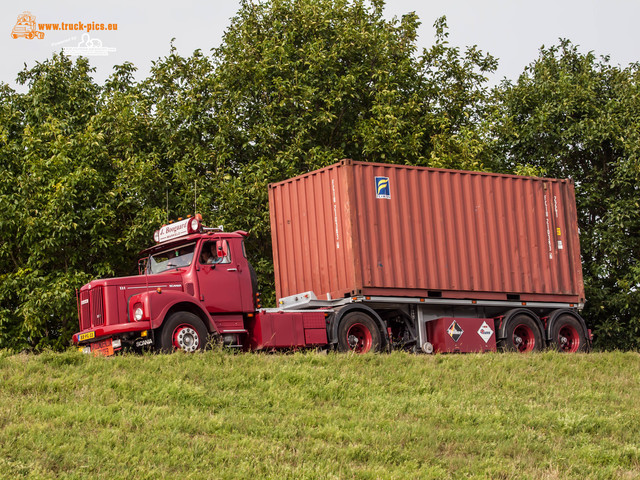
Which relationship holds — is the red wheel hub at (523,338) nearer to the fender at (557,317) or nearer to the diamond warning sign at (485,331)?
the fender at (557,317)

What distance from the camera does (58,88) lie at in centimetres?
2236

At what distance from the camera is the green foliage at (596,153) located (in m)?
23.9

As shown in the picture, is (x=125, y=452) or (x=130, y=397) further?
(x=130, y=397)

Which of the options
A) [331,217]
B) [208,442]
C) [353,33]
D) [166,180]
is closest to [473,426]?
[208,442]

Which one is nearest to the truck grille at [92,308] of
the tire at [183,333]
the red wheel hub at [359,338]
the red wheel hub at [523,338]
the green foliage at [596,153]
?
the tire at [183,333]

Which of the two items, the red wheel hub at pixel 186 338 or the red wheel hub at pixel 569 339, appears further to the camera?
the red wheel hub at pixel 569 339

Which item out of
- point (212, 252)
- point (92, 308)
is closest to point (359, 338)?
point (212, 252)

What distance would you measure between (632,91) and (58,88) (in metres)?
16.8

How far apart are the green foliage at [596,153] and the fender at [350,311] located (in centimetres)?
1047

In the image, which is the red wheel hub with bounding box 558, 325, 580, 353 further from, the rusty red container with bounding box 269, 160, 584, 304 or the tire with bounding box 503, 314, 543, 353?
the tire with bounding box 503, 314, 543, 353

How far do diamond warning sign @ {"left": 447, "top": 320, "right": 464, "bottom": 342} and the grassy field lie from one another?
2.62 m

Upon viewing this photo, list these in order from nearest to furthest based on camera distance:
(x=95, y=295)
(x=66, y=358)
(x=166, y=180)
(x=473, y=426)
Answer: (x=473, y=426) < (x=66, y=358) < (x=95, y=295) < (x=166, y=180)

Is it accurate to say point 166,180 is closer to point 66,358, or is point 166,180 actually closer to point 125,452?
point 66,358

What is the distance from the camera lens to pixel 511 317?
16703 millimetres
